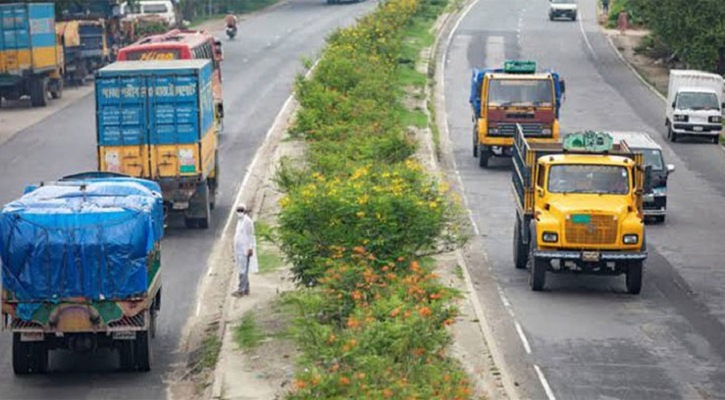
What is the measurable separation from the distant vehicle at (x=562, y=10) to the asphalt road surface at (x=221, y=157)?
11410 mm

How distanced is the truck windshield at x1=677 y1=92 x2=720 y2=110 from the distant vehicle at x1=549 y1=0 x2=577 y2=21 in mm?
38042

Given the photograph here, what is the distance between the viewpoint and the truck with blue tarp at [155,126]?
32.2 metres

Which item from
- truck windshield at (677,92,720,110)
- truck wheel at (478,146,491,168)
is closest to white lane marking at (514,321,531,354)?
truck wheel at (478,146,491,168)

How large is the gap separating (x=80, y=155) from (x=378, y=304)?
2703 cm

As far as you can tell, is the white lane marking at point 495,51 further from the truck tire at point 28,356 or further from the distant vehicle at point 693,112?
the truck tire at point 28,356

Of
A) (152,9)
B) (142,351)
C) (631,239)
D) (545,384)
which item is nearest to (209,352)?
(142,351)

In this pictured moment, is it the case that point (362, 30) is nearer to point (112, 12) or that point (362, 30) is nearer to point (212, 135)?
point (112, 12)

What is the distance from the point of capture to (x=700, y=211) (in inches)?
1483

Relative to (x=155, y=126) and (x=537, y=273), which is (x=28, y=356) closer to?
(x=537, y=273)

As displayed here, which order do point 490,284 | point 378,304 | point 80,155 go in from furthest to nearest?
1. point 80,155
2. point 490,284
3. point 378,304

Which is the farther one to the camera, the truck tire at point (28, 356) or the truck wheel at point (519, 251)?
the truck wheel at point (519, 251)

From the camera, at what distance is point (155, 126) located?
1277 inches

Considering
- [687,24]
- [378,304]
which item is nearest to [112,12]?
[687,24]

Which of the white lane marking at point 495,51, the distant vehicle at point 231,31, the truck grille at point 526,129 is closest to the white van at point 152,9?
the distant vehicle at point 231,31
